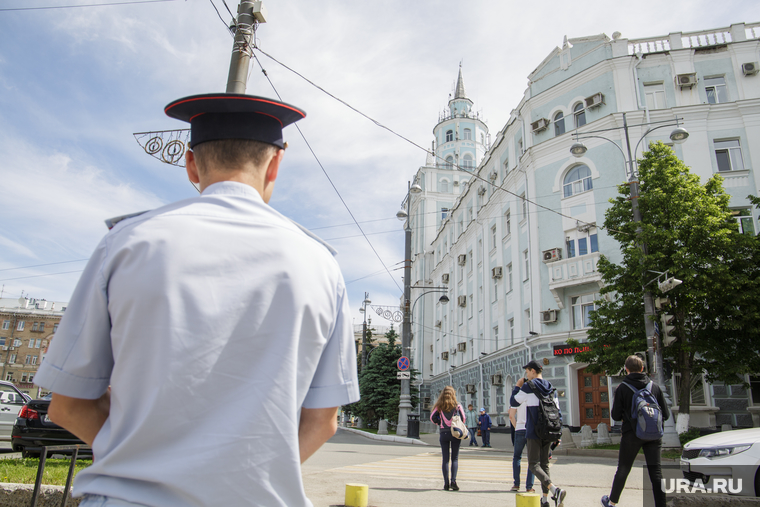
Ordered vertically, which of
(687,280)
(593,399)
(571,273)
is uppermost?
(571,273)

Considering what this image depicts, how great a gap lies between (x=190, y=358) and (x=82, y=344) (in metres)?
0.27

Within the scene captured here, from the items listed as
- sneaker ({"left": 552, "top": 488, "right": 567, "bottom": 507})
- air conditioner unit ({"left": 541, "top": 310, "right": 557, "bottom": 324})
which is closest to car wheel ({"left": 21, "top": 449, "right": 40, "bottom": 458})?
sneaker ({"left": 552, "top": 488, "right": 567, "bottom": 507})

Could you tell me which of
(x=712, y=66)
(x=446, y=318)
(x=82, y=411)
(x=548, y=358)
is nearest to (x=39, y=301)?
(x=446, y=318)

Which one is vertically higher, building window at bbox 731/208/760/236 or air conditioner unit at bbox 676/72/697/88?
air conditioner unit at bbox 676/72/697/88

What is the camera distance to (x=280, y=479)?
1.30 metres

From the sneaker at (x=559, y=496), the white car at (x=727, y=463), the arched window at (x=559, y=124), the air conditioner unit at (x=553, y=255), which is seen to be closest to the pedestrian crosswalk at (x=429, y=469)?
the sneaker at (x=559, y=496)

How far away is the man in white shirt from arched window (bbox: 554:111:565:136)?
89.4ft

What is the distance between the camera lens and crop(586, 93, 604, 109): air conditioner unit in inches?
974

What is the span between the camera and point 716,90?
24.3 metres

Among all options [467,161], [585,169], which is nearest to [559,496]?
[585,169]

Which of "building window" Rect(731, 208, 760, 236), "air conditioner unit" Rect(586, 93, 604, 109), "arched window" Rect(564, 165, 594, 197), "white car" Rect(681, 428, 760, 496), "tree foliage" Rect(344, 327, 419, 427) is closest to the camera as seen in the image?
"white car" Rect(681, 428, 760, 496)

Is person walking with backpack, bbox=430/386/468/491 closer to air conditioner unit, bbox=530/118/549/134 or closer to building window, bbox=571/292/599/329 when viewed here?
building window, bbox=571/292/599/329

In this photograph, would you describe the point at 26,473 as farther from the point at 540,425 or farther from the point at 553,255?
the point at 553,255

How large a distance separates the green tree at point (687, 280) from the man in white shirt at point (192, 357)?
17096 mm
